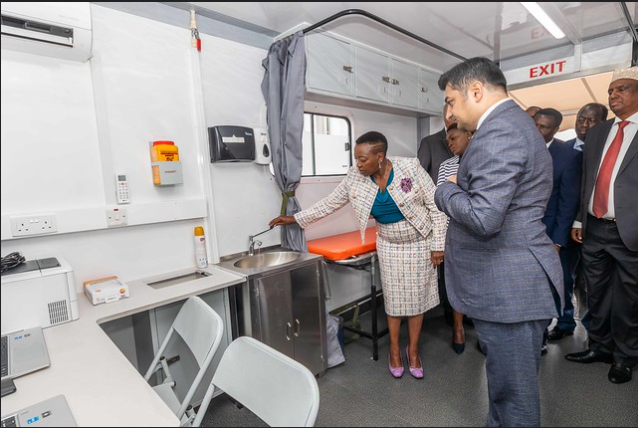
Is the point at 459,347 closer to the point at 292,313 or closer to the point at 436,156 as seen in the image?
the point at 292,313

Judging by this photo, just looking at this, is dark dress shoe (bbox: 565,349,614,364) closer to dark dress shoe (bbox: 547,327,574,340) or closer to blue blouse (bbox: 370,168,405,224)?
dark dress shoe (bbox: 547,327,574,340)

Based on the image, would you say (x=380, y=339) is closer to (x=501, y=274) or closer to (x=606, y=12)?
(x=501, y=274)

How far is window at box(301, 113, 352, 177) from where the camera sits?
114 inches

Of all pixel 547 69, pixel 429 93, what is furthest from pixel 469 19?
pixel 429 93

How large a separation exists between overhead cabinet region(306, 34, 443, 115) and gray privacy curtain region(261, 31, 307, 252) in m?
0.13

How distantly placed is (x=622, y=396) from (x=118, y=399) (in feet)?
8.11

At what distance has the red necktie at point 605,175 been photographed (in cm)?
193

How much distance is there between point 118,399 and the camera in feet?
3.09

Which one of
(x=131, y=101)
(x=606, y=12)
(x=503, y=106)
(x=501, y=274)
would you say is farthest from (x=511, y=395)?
(x=131, y=101)

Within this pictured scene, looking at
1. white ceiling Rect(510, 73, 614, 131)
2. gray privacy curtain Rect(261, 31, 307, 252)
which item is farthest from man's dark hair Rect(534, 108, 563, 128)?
gray privacy curtain Rect(261, 31, 307, 252)

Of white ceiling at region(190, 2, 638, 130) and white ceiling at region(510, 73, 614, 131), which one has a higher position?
white ceiling at region(190, 2, 638, 130)

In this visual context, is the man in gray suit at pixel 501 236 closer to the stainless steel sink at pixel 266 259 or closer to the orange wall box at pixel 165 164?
the stainless steel sink at pixel 266 259

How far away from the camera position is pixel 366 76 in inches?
105

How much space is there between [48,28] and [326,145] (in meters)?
2.22
